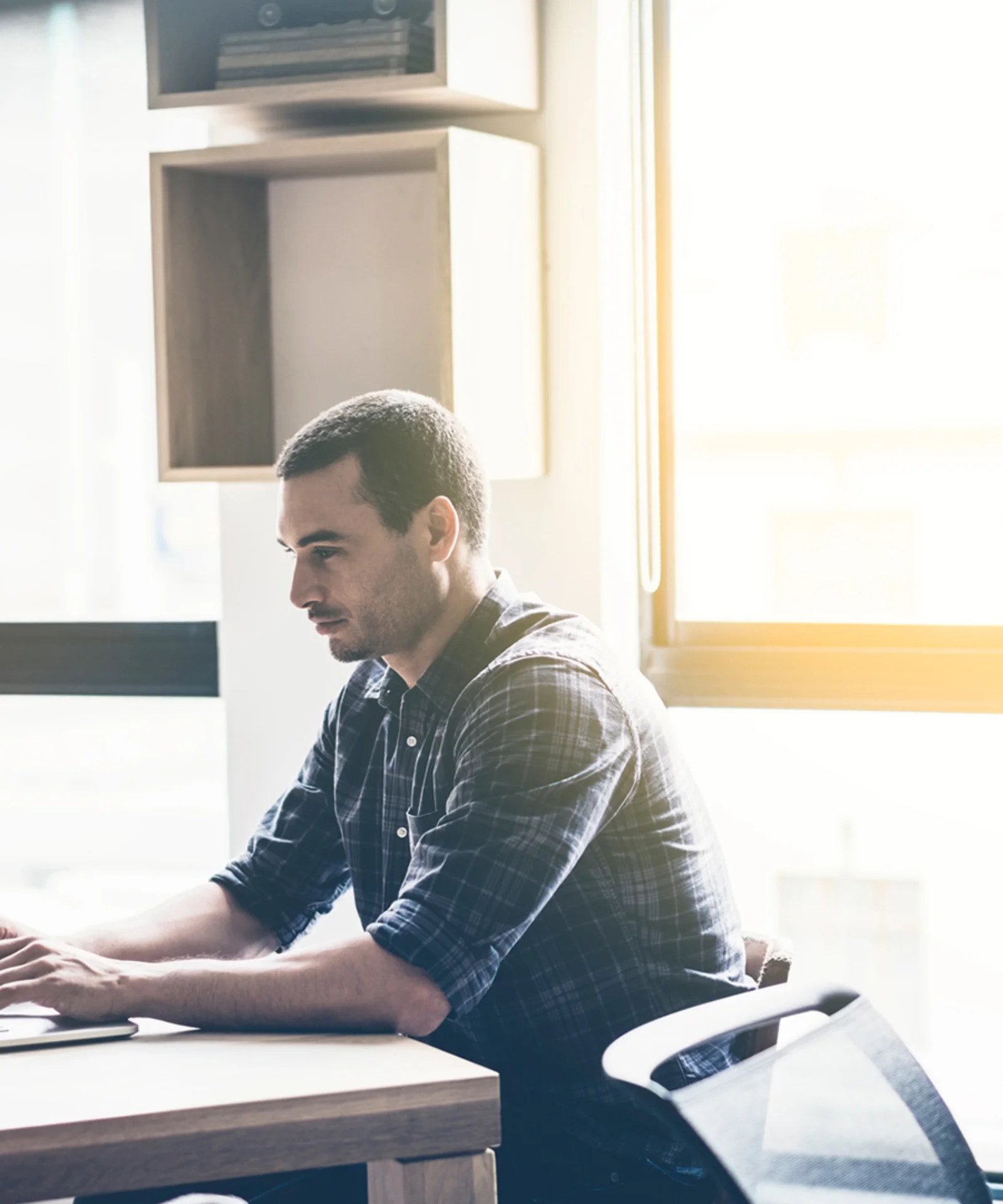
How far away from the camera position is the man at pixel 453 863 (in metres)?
1.41

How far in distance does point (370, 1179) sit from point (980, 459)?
166 centimetres

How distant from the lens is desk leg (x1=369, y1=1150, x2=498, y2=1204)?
3.97 ft

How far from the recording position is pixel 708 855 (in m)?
1.68

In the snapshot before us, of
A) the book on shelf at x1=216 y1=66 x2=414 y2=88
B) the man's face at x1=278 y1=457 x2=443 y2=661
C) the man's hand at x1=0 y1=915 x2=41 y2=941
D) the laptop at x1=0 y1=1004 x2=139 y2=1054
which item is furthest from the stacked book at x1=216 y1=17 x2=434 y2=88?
the laptop at x1=0 y1=1004 x2=139 y2=1054

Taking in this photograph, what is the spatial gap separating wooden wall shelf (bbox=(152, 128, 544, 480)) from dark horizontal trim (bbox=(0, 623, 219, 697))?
462 millimetres

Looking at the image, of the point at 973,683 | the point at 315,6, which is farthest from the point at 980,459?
the point at 315,6

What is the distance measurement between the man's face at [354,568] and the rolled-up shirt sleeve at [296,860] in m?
0.23

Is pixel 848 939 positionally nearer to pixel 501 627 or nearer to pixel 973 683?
pixel 973 683

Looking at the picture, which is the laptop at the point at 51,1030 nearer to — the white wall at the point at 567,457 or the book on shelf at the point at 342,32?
the white wall at the point at 567,457

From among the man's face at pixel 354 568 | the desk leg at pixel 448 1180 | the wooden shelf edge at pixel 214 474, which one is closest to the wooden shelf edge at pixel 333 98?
the wooden shelf edge at pixel 214 474

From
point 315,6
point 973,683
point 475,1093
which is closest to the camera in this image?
point 475,1093

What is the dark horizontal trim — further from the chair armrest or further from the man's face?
the chair armrest

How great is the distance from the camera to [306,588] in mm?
1754

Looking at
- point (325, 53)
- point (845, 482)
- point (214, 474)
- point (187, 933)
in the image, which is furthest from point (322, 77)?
point (187, 933)
